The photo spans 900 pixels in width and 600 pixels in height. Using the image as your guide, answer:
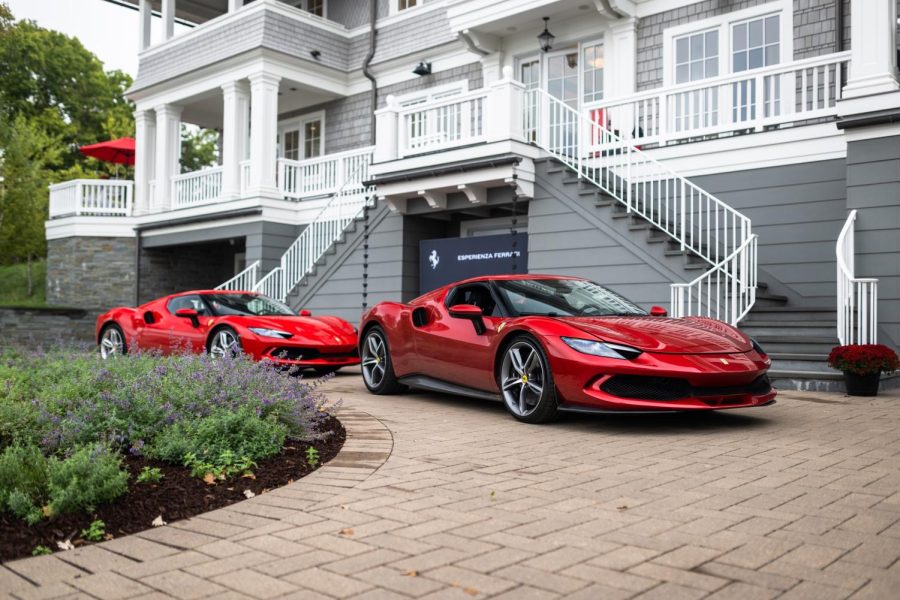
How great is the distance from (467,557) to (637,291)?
9.23m

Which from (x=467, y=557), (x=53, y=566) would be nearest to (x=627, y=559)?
(x=467, y=557)

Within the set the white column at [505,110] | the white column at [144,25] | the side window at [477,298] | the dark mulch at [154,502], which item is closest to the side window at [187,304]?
the white column at [505,110]

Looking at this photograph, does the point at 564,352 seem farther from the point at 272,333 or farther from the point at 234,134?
the point at 234,134

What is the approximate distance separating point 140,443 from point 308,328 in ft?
21.6

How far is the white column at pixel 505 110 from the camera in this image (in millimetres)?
13375

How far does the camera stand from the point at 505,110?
13398mm

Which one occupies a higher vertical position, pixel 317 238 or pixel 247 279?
pixel 317 238

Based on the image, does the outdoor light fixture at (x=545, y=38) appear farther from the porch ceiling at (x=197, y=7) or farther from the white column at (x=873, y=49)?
the porch ceiling at (x=197, y=7)

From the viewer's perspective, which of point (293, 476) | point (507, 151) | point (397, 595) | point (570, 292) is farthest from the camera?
point (507, 151)

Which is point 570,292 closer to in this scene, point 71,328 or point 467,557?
point 467,557

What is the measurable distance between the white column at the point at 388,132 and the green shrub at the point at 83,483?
11774mm

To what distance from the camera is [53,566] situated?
3131 mm

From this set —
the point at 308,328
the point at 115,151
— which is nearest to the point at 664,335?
the point at 308,328

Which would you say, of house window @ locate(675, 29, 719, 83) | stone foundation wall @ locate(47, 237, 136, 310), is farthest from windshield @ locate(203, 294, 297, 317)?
stone foundation wall @ locate(47, 237, 136, 310)
